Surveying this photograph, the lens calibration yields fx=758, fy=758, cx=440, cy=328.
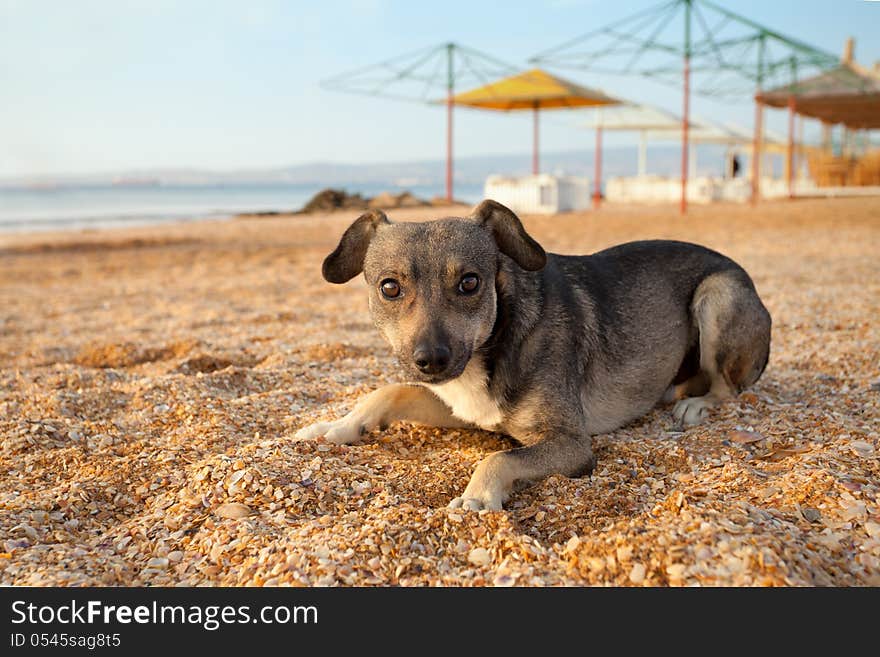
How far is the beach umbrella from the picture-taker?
957 inches

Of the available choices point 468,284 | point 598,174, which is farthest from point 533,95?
point 468,284

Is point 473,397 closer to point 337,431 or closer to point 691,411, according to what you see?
point 337,431

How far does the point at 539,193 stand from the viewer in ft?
80.9

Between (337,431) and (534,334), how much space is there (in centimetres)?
120

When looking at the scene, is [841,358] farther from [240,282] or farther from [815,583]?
[240,282]

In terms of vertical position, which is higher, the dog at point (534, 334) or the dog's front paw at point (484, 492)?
the dog at point (534, 334)

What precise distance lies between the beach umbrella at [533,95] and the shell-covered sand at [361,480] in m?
18.2

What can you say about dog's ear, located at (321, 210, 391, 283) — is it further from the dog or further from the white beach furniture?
the white beach furniture

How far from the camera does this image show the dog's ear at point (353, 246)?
3951 mm

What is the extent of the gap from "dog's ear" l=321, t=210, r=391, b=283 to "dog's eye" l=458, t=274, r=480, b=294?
654 mm

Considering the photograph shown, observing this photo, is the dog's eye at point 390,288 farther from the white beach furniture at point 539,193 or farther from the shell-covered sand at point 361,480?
the white beach furniture at point 539,193

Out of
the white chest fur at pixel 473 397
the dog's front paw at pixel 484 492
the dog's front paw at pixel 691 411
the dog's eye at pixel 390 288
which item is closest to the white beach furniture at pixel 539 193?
the dog's front paw at pixel 691 411

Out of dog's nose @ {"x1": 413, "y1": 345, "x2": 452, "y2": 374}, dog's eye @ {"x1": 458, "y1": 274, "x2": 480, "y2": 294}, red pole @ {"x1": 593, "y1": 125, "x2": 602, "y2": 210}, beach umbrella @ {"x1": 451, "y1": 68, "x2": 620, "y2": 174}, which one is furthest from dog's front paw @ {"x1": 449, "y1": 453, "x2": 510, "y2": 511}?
red pole @ {"x1": 593, "y1": 125, "x2": 602, "y2": 210}

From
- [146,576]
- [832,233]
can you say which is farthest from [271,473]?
[832,233]
